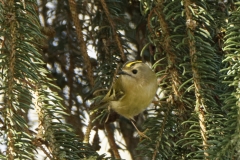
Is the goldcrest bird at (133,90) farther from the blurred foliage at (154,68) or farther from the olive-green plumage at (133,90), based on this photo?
the blurred foliage at (154,68)

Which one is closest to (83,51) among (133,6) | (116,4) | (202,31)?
(116,4)

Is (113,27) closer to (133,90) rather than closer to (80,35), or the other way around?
(80,35)

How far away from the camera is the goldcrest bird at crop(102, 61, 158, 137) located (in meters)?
2.58

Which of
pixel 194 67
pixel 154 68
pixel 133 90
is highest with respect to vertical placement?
pixel 133 90

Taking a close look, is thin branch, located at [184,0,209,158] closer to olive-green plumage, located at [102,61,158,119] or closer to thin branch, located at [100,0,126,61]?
thin branch, located at [100,0,126,61]

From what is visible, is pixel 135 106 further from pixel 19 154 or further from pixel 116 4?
pixel 19 154

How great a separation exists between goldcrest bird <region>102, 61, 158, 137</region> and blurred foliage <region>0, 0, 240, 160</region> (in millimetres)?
124

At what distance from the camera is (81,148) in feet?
6.28

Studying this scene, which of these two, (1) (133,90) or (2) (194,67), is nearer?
(2) (194,67)

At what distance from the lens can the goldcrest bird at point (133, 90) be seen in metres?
2.58

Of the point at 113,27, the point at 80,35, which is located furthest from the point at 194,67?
the point at 80,35

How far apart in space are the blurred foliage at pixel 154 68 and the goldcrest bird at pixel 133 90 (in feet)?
0.41

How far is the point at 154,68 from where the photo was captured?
206cm

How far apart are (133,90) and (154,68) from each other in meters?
0.84
